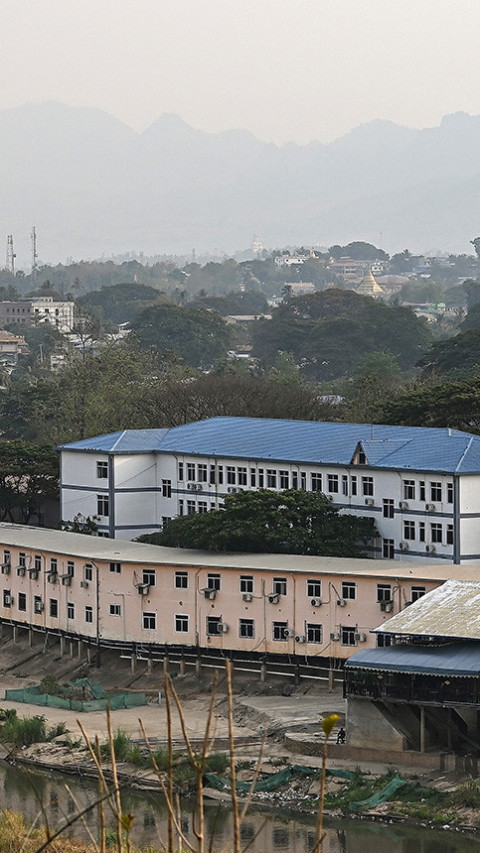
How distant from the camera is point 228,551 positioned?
32094mm

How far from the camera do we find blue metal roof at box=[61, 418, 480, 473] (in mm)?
32438

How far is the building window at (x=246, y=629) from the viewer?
29406mm

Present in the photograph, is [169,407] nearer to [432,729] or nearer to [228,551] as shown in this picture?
[228,551]

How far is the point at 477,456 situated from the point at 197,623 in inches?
256

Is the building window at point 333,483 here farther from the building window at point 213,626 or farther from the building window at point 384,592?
the building window at point 384,592

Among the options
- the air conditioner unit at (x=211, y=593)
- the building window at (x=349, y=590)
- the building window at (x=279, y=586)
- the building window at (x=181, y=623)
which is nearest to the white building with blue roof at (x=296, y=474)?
the building window at (x=349, y=590)

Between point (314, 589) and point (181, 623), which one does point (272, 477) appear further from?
point (314, 589)

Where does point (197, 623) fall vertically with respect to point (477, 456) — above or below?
below

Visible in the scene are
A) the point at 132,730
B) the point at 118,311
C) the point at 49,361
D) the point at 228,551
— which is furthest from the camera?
the point at 118,311

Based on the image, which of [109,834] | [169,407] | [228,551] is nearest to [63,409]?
[169,407]

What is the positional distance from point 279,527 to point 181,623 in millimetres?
3014

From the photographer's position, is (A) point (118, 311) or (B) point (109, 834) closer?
(B) point (109, 834)

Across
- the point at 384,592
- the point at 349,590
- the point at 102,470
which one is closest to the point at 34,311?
the point at 102,470

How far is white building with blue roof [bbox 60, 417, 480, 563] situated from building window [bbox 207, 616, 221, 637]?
453cm
